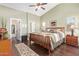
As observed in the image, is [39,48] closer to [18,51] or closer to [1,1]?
[18,51]

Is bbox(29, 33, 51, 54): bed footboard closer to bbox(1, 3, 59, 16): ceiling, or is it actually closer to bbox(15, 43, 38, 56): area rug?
bbox(15, 43, 38, 56): area rug

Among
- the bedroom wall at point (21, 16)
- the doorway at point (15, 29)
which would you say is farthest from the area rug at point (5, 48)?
the bedroom wall at point (21, 16)

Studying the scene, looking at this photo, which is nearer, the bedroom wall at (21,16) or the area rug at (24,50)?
the bedroom wall at (21,16)

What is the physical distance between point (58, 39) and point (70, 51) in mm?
365

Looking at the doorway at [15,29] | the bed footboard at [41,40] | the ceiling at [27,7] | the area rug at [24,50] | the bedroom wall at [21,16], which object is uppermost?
the ceiling at [27,7]

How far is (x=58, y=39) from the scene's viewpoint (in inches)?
97.0

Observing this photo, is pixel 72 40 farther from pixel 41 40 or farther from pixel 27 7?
pixel 27 7

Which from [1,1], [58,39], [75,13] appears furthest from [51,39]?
[1,1]

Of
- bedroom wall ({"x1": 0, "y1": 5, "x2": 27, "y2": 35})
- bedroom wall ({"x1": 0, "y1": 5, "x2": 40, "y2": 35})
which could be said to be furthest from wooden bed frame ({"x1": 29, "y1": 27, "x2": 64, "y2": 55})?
bedroom wall ({"x1": 0, "y1": 5, "x2": 27, "y2": 35})

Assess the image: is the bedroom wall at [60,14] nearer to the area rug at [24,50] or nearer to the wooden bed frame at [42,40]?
the wooden bed frame at [42,40]

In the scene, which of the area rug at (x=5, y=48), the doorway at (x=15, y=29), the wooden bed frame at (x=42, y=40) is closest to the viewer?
the area rug at (x=5, y=48)

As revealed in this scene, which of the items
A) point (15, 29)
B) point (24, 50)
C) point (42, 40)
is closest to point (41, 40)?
point (42, 40)

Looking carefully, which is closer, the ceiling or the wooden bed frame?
the ceiling

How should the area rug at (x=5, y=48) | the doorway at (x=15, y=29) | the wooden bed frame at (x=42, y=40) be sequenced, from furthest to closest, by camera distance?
the wooden bed frame at (x=42, y=40)
the doorway at (x=15, y=29)
the area rug at (x=5, y=48)
